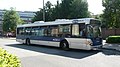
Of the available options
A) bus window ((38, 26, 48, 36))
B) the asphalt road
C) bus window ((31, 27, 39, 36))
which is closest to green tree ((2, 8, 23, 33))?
bus window ((31, 27, 39, 36))

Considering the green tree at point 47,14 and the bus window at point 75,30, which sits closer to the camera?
the bus window at point 75,30

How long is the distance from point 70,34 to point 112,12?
1183 centimetres

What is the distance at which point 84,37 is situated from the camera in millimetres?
15477

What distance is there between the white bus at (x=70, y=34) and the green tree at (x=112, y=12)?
1005 cm

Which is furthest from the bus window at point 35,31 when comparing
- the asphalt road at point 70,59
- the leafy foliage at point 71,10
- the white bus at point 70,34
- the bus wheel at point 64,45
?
the leafy foliage at point 71,10

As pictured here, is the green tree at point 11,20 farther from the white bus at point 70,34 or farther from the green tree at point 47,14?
the white bus at point 70,34

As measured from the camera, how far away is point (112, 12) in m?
26.8

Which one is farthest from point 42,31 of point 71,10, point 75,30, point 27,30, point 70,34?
point 71,10

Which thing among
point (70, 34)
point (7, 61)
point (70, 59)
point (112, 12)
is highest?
point (112, 12)

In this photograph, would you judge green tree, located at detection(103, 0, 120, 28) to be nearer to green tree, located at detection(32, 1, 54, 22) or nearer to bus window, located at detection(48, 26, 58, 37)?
bus window, located at detection(48, 26, 58, 37)

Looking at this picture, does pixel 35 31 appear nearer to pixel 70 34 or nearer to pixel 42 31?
pixel 42 31

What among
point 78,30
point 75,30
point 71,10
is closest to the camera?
point 78,30

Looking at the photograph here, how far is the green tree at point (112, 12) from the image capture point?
85.3ft

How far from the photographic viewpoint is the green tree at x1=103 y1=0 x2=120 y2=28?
26.0 meters
